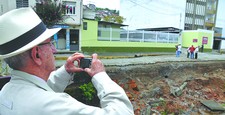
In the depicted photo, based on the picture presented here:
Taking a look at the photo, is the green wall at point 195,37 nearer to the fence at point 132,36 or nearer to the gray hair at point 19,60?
the fence at point 132,36

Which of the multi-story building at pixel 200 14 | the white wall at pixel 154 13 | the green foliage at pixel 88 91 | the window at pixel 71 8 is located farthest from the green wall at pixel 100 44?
the multi-story building at pixel 200 14

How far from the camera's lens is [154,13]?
128 ft

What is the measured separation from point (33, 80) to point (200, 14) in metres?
43.2

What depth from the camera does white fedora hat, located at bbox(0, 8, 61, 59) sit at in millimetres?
1197

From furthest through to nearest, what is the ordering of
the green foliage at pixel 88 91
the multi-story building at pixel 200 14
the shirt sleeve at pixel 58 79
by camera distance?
the multi-story building at pixel 200 14 < the green foliage at pixel 88 91 < the shirt sleeve at pixel 58 79

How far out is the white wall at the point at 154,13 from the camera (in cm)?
3644

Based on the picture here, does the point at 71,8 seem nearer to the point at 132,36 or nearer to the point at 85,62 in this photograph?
the point at 132,36

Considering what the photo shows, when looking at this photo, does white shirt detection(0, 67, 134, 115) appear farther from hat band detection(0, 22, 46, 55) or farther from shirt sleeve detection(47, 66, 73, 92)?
shirt sleeve detection(47, 66, 73, 92)

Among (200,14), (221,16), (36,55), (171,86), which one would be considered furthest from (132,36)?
(221,16)

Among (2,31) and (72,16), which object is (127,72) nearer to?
(2,31)

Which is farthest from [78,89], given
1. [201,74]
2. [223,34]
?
[223,34]

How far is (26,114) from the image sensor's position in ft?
3.68

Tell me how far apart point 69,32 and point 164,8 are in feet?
79.5

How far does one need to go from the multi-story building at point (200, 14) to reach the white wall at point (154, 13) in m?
1.88
